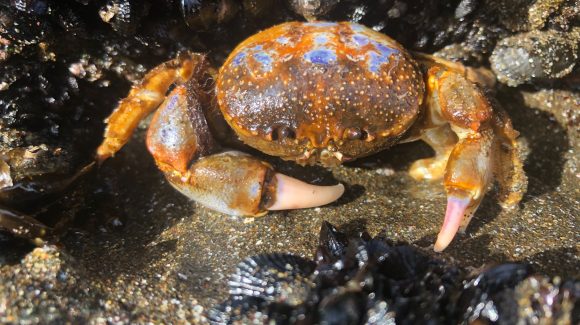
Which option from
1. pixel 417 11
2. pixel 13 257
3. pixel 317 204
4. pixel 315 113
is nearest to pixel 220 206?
pixel 317 204

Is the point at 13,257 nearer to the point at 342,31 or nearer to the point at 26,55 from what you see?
the point at 26,55

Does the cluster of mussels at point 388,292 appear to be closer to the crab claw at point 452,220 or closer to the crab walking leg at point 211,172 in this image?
the crab claw at point 452,220

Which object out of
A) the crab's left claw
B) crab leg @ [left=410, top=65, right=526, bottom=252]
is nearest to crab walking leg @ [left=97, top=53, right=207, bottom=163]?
crab leg @ [left=410, top=65, right=526, bottom=252]

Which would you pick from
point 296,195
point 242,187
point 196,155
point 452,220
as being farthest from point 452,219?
point 196,155

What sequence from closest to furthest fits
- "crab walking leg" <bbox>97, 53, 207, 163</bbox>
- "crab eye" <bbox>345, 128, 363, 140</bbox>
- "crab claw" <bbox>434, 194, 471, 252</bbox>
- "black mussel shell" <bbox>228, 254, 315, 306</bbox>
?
"black mussel shell" <bbox>228, 254, 315, 306</bbox> → "crab claw" <bbox>434, 194, 471, 252</bbox> → "crab eye" <bbox>345, 128, 363, 140</bbox> → "crab walking leg" <bbox>97, 53, 207, 163</bbox>

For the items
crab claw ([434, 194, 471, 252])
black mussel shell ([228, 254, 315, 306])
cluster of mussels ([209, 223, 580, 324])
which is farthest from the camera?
crab claw ([434, 194, 471, 252])

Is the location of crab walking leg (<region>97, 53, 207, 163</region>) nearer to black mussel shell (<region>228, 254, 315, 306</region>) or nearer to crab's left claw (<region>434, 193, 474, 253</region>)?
black mussel shell (<region>228, 254, 315, 306</region>)

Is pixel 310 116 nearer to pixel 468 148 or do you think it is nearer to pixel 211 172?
pixel 211 172
